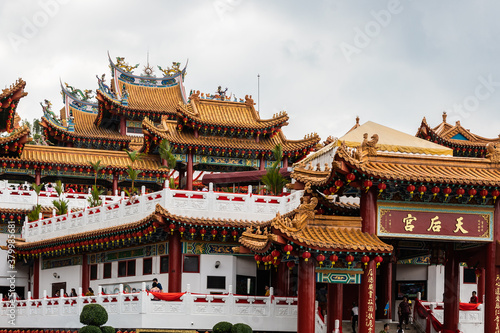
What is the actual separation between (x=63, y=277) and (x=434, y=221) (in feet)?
67.3

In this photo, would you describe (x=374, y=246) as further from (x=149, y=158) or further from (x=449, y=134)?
(x=449, y=134)

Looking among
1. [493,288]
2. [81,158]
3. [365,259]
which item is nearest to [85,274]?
[81,158]

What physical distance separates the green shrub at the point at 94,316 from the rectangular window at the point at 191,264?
4.58 meters

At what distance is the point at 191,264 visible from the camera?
31156mm

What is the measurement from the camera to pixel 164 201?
100 feet

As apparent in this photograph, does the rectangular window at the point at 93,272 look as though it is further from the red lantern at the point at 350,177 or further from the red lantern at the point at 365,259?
the red lantern at the point at 365,259

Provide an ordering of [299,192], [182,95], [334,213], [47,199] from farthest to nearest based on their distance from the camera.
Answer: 1. [182,95]
2. [47,199]
3. [299,192]
4. [334,213]

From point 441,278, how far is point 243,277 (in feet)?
25.5

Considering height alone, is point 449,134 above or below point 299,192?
above

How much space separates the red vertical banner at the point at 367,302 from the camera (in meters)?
21.7

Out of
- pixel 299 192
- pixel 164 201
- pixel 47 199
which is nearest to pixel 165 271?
pixel 164 201

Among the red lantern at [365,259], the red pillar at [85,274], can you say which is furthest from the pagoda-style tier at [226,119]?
the red lantern at [365,259]

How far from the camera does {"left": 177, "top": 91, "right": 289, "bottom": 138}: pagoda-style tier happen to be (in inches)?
1626

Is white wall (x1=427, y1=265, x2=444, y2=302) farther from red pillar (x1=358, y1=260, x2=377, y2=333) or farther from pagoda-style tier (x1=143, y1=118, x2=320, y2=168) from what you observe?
pagoda-style tier (x1=143, y1=118, x2=320, y2=168)
